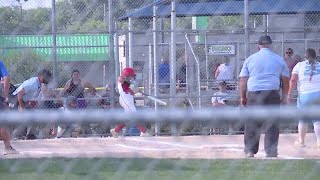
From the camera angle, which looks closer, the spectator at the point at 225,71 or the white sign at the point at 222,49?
the spectator at the point at 225,71

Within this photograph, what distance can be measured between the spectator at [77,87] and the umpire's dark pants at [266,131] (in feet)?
5.75

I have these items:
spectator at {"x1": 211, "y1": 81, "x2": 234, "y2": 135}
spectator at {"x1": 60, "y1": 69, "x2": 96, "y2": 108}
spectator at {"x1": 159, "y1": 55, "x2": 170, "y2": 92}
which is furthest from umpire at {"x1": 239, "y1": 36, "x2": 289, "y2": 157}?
spectator at {"x1": 159, "y1": 55, "x2": 170, "y2": 92}

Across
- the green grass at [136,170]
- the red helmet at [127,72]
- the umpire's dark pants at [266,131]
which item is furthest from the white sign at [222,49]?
the green grass at [136,170]

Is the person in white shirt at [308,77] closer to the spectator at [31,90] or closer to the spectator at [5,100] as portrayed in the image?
the spectator at [31,90]

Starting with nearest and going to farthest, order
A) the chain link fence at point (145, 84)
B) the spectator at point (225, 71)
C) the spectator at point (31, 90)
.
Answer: the chain link fence at point (145, 84), the spectator at point (31, 90), the spectator at point (225, 71)

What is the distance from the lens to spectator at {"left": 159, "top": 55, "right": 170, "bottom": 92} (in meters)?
12.1

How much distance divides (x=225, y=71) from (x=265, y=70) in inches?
170

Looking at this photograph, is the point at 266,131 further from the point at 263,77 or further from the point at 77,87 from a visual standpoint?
the point at 77,87

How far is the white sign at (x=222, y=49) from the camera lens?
39.6ft

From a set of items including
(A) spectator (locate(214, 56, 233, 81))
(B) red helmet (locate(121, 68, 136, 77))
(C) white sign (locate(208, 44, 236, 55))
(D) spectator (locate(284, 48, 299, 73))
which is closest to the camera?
(D) spectator (locate(284, 48, 299, 73))

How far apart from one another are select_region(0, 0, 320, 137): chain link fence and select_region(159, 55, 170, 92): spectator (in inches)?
0.6

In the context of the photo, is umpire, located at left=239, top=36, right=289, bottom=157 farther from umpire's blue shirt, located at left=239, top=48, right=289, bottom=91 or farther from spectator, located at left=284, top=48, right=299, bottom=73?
spectator, located at left=284, top=48, right=299, bottom=73

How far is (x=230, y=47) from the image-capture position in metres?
12.2

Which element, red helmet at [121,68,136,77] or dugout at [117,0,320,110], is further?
red helmet at [121,68,136,77]
